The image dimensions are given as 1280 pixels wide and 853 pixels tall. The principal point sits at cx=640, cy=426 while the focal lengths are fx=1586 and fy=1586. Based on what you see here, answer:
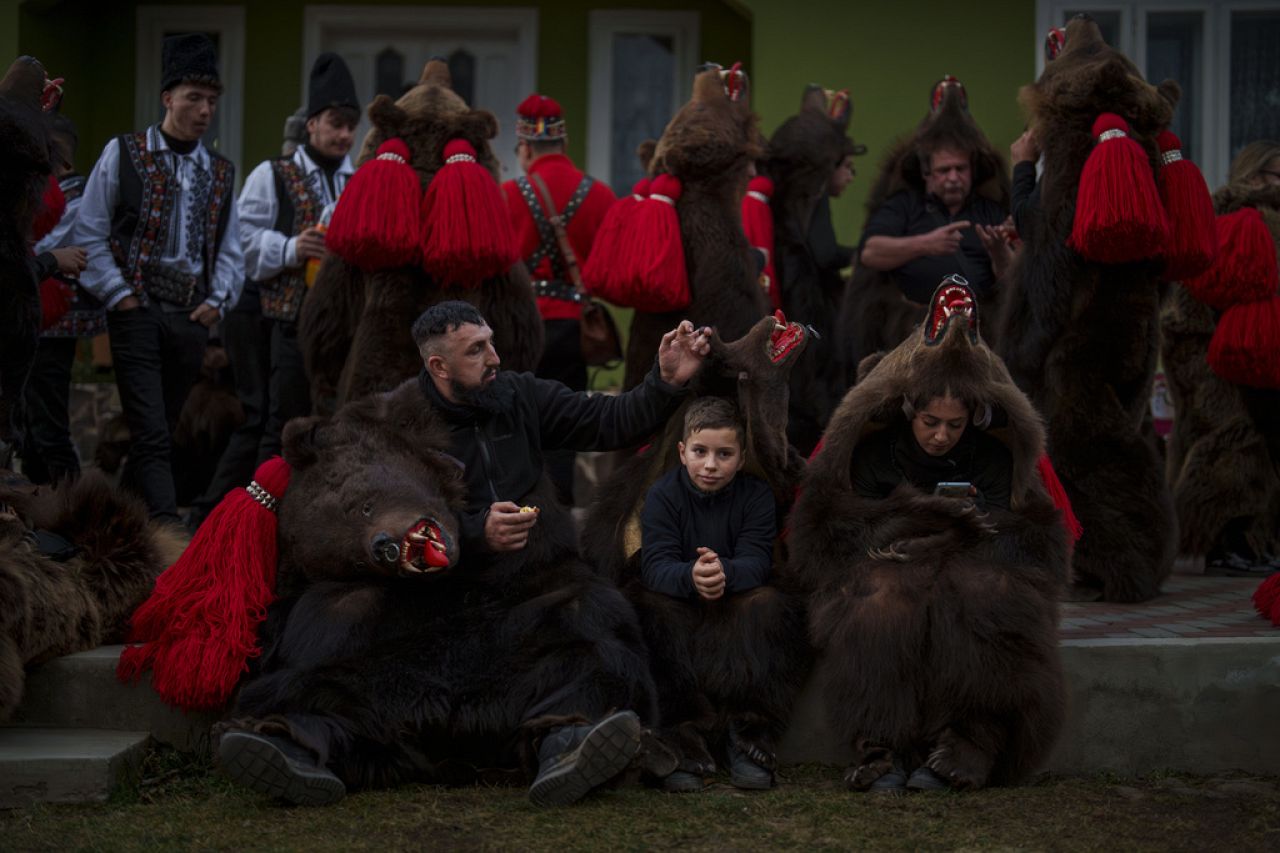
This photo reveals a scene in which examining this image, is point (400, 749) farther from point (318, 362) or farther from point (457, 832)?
point (318, 362)

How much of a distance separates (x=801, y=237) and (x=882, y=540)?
12.4ft

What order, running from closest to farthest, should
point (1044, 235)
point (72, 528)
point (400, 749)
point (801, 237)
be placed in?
point (400, 749) → point (72, 528) → point (1044, 235) → point (801, 237)

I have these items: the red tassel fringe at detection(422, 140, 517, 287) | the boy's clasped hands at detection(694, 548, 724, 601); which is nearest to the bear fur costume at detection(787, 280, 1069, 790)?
the boy's clasped hands at detection(694, 548, 724, 601)

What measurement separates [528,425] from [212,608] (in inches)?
42.6

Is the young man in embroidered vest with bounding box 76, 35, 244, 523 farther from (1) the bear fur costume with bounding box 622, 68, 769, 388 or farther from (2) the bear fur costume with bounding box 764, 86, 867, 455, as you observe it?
(2) the bear fur costume with bounding box 764, 86, 867, 455

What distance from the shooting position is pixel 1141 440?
6035 millimetres

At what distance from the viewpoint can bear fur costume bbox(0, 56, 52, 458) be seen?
507 centimetres

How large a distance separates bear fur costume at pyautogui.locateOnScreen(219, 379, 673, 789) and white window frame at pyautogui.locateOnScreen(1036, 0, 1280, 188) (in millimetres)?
7159

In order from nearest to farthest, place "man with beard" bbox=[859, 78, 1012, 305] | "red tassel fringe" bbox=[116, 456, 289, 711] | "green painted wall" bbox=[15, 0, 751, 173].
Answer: "red tassel fringe" bbox=[116, 456, 289, 711] < "man with beard" bbox=[859, 78, 1012, 305] < "green painted wall" bbox=[15, 0, 751, 173]

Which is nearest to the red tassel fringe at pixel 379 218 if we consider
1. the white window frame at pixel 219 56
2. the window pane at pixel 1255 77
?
the white window frame at pixel 219 56

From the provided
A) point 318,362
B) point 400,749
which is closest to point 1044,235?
point 318,362

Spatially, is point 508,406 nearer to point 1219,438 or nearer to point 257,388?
point 257,388

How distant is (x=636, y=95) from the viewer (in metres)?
11.5

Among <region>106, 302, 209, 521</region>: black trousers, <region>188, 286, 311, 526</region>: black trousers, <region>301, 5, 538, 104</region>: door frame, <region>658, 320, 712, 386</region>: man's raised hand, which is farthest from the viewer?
<region>301, 5, 538, 104</region>: door frame
